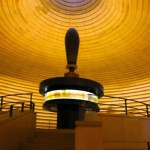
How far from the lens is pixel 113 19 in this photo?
14.4 m

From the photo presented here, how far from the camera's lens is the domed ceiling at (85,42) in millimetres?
13898

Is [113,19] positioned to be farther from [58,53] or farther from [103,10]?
[58,53]

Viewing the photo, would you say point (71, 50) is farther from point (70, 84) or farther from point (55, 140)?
point (55, 140)

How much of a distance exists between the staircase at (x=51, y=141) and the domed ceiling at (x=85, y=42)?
6478 millimetres

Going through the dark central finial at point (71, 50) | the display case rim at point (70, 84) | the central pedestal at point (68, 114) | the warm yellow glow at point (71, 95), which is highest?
the dark central finial at point (71, 50)

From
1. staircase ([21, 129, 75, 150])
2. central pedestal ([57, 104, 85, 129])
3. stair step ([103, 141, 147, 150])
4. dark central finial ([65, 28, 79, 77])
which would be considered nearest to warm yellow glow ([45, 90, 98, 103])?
central pedestal ([57, 104, 85, 129])

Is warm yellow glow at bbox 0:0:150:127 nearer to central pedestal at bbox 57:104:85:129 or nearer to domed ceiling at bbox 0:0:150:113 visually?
domed ceiling at bbox 0:0:150:113

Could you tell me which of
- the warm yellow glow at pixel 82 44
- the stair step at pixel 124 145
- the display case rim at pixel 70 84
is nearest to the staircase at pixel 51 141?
the stair step at pixel 124 145

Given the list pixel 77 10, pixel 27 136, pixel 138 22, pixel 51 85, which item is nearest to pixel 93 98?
pixel 51 85

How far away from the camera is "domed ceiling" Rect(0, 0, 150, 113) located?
13.9 metres

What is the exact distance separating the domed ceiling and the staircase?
6478 mm

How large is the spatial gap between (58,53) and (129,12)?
4.74 metres

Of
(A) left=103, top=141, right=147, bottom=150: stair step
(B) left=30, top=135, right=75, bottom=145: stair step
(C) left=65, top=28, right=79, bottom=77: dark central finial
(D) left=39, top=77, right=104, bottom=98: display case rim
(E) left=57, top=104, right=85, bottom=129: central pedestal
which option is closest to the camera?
(B) left=30, top=135, right=75, bottom=145: stair step

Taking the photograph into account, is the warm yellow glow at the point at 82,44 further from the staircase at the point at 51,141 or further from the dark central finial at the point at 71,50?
the staircase at the point at 51,141
